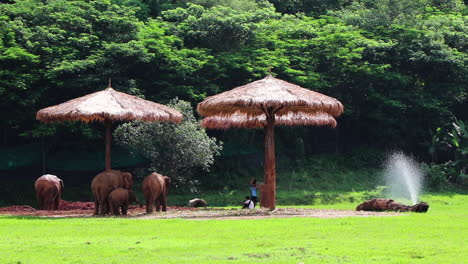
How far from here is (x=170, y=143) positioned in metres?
28.0

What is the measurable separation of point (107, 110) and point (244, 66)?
1359cm

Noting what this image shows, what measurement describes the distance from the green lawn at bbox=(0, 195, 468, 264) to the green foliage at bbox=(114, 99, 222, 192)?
9.73m

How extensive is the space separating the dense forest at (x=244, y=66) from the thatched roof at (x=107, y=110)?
8270 mm

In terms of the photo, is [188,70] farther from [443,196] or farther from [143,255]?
[143,255]

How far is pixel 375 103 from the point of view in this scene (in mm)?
36281


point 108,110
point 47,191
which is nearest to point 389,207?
point 108,110

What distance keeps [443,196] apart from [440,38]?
10033 millimetres

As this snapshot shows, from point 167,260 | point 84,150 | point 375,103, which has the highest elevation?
point 375,103

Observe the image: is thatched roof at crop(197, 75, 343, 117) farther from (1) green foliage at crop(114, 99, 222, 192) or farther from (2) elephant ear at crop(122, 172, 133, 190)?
(1) green foliage at crop(114, 99, 222, 192)

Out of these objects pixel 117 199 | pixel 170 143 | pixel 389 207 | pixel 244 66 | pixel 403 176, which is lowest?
pixel 389 207

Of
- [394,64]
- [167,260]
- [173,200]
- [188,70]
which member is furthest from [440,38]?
[167,260]

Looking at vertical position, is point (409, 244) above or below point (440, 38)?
below

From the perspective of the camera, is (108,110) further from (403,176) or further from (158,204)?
(403,176)

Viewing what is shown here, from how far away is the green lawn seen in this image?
11656mm
